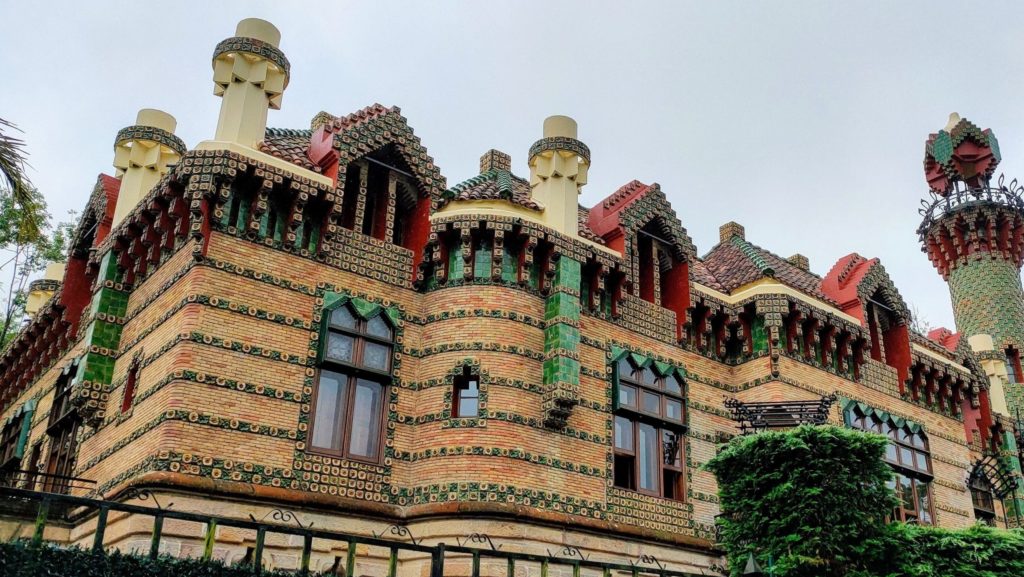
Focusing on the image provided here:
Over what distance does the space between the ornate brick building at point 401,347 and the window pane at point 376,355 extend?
3 cm

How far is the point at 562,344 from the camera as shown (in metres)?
14.7

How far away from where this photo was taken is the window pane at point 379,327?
14.4m

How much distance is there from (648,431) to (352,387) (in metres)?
5.33

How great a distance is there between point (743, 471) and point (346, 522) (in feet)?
19.5

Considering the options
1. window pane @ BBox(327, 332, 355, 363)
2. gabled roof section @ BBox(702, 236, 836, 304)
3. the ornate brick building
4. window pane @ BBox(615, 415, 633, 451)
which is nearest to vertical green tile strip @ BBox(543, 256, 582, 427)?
the ornate brick building

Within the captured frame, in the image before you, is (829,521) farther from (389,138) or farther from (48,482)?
(48,482)

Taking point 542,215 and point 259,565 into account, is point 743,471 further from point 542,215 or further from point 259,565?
point 259,565

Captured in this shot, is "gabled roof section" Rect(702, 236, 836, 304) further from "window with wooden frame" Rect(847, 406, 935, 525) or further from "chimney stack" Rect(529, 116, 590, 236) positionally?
"chimney stack" Rect(529, 116, 590, 236)

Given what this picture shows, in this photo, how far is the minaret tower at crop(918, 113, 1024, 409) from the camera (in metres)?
28.4

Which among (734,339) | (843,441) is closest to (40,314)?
(734,339)

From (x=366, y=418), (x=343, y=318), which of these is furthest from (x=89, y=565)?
(x=343, y=318)

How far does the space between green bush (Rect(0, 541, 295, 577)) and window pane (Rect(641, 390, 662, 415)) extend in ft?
27.1

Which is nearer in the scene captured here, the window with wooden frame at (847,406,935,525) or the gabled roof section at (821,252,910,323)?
the window with wooden frame at (847,406,935,525)

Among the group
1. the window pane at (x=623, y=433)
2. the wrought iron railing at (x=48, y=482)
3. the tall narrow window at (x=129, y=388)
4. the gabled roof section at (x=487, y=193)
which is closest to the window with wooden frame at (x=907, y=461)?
the window pane at (x=623, y=433)
